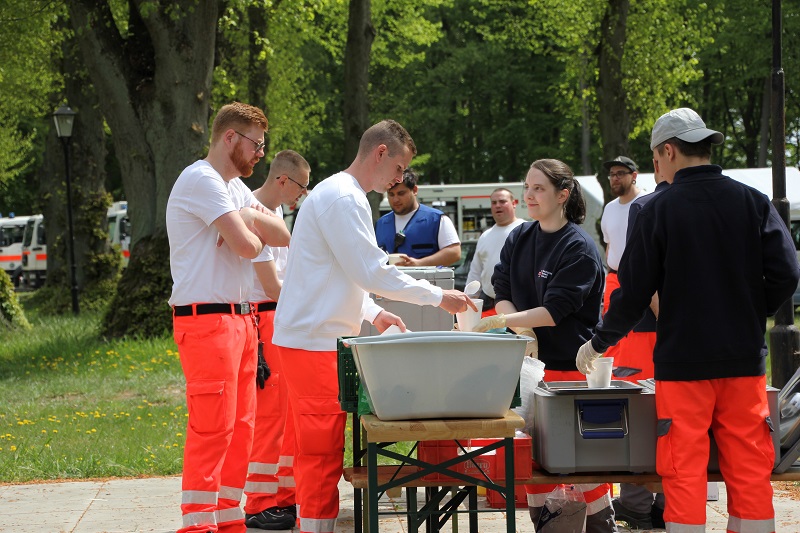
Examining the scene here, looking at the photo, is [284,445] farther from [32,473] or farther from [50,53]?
[50,53]

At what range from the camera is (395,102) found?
42.8 metres

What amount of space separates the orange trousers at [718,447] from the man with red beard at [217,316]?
7.20 ft

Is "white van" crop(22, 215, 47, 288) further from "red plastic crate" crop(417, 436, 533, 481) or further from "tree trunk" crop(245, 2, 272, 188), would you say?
"red plastic crate" crop(417, 436, 533, 481)

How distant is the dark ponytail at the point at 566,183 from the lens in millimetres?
5766

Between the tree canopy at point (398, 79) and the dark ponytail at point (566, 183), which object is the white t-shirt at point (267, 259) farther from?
the tree canopy at point (398, 79)

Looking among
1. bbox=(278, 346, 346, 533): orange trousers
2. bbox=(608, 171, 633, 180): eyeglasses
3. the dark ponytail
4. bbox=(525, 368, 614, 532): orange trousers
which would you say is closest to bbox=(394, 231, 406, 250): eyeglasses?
bbox=(608, 171, 633, 180): eyeglasses

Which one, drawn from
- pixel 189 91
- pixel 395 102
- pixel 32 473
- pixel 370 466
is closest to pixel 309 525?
pixel 370 466

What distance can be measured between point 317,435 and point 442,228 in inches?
154

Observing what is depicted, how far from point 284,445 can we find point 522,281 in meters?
1.92

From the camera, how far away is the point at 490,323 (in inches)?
203

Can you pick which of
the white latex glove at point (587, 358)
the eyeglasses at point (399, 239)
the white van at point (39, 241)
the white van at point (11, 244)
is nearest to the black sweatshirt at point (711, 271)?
the white latex glove at point (587, 358)

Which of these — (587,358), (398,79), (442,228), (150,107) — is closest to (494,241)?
(442,228)

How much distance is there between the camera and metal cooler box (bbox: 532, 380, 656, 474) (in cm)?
456

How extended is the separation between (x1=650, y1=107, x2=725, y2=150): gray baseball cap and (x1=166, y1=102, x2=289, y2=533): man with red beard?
2094 millimetres
